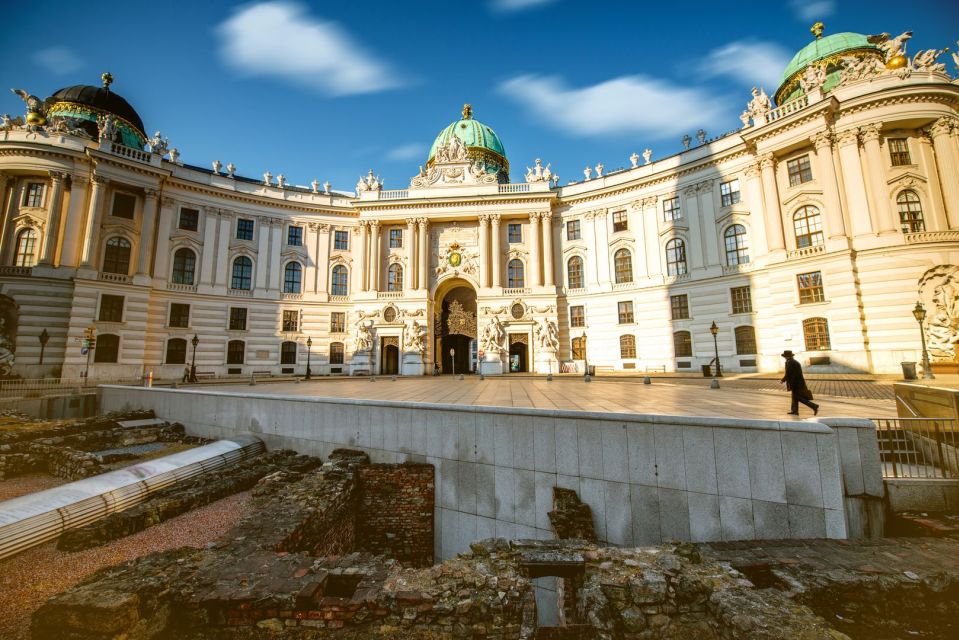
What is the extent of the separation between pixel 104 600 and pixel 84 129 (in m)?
43.1

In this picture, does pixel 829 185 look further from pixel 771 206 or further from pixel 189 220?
pixel 189 220

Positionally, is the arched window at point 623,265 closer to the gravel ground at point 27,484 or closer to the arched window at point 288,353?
the arched window at point 288,353

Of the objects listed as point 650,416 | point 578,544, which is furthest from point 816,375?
point 578,544

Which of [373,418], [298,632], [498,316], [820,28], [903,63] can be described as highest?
[820,28]

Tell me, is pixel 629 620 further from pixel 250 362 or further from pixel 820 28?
pixel 820 28

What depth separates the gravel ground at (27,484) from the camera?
9.43 m

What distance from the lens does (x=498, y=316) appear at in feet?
111

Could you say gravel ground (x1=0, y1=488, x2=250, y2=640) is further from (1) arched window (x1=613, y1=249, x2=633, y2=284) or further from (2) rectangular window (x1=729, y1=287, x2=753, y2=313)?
(1) arched window (x1=613, y1=249, x2=633, y2=284)

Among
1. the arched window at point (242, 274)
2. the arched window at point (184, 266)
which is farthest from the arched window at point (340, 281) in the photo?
the arched window at point (184, 266)

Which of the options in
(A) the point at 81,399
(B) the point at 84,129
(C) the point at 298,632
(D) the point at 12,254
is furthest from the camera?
(B) the point at 84,129

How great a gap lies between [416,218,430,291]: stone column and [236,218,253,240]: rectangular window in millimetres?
15560

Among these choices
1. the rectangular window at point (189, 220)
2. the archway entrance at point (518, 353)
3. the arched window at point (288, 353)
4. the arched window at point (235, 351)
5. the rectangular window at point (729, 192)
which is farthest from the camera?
the arched window at point (288, 353)

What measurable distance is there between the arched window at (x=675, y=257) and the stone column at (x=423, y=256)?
69.1ft

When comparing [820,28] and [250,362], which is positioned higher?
[820,28]
